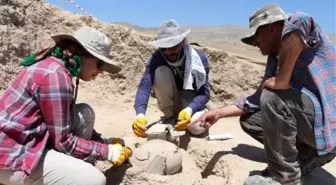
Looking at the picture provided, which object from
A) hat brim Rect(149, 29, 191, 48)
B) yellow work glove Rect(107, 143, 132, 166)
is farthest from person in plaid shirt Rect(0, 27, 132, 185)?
hat brim Rect(149, 29, 191, 48)

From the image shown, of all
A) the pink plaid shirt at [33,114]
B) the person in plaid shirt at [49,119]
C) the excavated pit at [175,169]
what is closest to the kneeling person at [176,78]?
the excavated pit at [175,169]

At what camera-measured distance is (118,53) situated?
4.90 m

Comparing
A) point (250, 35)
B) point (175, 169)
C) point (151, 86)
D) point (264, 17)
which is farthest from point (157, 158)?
point (264, 17)

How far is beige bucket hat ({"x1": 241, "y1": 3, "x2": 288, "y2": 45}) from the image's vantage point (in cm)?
241

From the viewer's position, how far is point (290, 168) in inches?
95.2

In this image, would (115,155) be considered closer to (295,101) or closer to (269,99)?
(269,99)

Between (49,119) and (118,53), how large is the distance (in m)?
2.93

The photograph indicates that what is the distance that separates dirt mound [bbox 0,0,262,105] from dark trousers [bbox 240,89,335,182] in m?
2.50

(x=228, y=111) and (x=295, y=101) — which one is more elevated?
(x=295, y=101)

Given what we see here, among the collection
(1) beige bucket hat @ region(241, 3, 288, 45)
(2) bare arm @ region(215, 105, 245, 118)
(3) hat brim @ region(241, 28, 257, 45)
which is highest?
(1) beige bucket hat @ region(241, 3, 288, 45)

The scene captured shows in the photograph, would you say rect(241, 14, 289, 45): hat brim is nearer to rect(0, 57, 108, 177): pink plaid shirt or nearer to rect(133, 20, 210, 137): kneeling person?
rect(133, 20, 210, 137): kneeling person

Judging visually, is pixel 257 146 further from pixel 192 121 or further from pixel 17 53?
pixel 17 53

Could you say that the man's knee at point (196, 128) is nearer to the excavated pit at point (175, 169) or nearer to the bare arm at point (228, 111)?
the excavated pit at point (175, 169)

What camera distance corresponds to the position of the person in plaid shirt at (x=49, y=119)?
2.03 m
